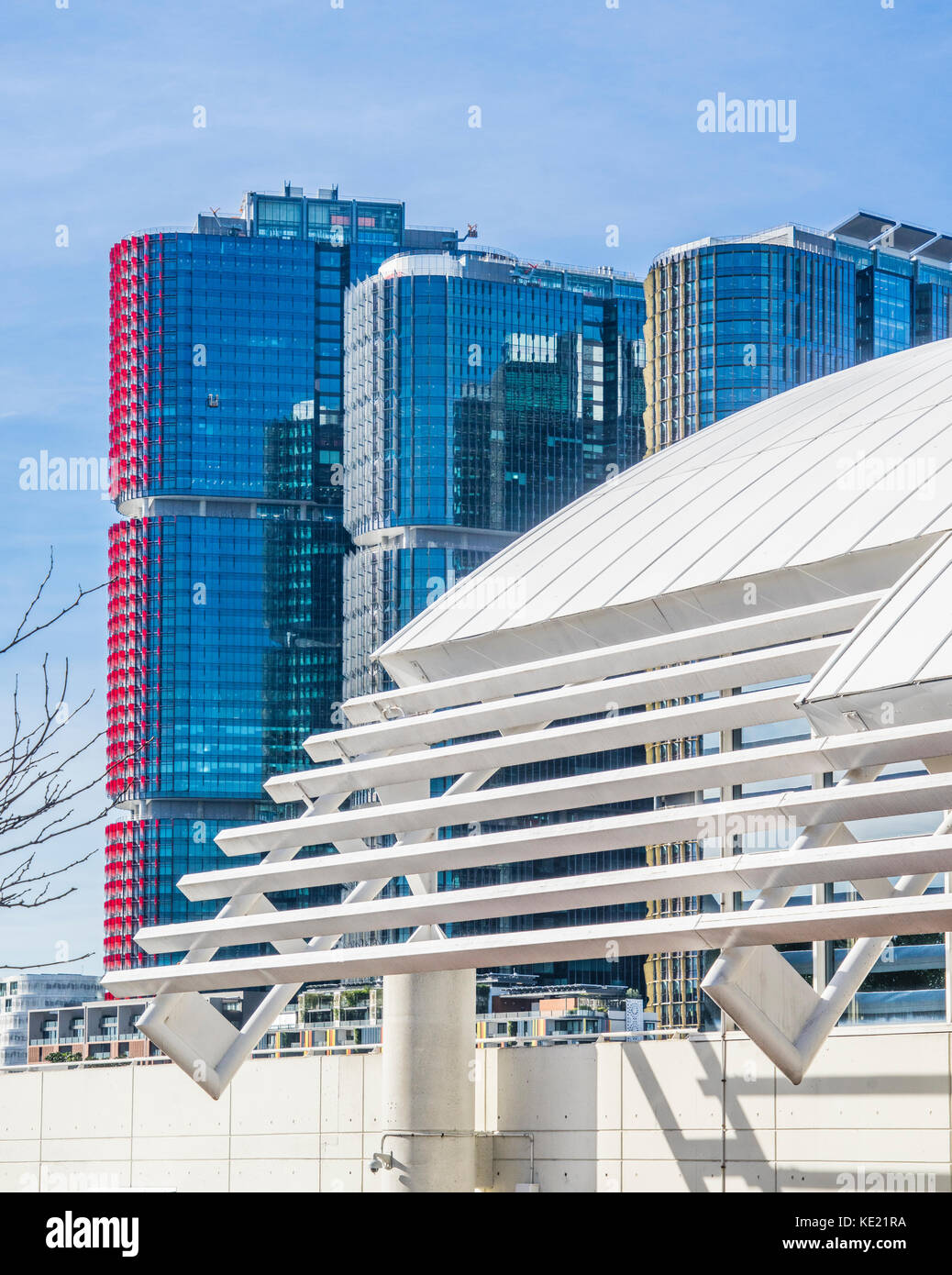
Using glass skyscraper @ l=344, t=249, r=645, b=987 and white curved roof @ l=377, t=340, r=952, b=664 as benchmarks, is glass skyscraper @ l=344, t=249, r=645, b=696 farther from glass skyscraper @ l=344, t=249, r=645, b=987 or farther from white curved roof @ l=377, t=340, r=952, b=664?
white curved roof @ l=377, t=340, r=952, b=664

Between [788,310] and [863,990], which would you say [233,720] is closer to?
[788,310]

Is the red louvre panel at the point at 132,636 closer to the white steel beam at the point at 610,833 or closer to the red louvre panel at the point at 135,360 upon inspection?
the red louvre panel at the point at 135,360

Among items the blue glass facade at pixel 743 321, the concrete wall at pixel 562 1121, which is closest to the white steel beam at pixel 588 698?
the concrete wall at pixel 562 1121

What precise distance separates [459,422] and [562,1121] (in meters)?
138

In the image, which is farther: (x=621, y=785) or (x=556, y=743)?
(x=556, y=743)

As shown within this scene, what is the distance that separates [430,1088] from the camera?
61.9 feet

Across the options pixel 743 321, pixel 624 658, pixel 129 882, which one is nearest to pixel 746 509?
pixel 624 658

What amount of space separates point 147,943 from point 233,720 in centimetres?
13585

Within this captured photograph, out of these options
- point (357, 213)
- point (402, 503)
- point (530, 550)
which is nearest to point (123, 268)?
point (357, 213)

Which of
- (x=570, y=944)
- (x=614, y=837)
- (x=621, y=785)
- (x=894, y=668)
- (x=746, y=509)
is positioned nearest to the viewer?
(x=894, y=668)

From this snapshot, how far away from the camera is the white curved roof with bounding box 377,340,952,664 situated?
16.9 meters

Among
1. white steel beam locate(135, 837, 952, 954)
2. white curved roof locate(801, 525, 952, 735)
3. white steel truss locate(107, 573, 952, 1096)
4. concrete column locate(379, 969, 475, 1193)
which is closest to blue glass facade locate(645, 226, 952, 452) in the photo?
concrete column locate(379, 969, 475, 1193)

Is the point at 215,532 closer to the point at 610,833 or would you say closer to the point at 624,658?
the point at 624,658

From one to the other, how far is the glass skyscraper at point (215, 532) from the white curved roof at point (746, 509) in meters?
128
